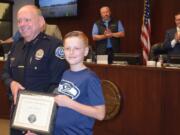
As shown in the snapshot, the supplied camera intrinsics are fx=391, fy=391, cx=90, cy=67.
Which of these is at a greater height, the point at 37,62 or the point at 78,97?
the point at 37,62

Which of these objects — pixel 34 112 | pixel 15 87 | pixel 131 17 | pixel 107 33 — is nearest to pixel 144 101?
pixel 15 87

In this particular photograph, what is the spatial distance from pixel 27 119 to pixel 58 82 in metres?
0.38

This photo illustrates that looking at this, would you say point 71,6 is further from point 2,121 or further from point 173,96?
point 173,96

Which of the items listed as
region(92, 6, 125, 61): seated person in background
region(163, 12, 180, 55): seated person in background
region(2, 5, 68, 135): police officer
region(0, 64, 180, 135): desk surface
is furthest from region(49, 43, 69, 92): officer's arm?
region(92, 6, 125, 61): seated person in background

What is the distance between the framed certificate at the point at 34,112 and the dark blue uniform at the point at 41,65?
260 millimetres

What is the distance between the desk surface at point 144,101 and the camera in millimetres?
4473

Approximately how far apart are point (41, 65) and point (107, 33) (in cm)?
488

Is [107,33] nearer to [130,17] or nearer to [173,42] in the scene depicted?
[130,17]

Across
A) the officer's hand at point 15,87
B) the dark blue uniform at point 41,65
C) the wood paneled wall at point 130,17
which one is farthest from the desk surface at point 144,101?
the wood paneled wall at point 130,17

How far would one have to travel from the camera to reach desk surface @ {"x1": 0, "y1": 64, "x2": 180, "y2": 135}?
176 inches

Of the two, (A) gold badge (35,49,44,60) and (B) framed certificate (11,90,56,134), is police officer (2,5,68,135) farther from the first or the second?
(B) framed certificate (11,90,56,134)

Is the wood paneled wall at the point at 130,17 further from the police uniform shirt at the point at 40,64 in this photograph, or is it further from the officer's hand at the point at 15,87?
the officer's hand at the point at 15,87

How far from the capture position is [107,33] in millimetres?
7398

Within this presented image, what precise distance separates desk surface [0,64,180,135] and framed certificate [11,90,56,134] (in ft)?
8.19
